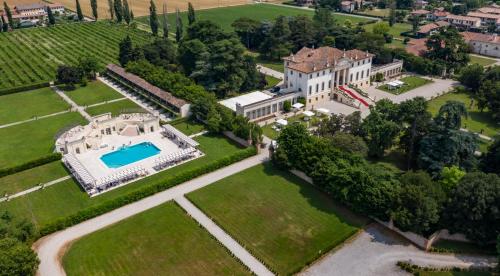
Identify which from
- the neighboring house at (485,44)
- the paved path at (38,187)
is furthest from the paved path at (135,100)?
the neighboring house at (485,44)

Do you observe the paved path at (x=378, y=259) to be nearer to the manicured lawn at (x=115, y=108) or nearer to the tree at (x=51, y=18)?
the manicured lawn at (x=115, y=108)

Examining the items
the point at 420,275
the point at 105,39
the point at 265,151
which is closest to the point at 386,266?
the point at 420,275

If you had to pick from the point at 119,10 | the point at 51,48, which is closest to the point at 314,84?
the point at 51,48

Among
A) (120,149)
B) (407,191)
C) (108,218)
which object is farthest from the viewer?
(120,149)

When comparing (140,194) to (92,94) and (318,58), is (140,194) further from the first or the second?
(318,58)

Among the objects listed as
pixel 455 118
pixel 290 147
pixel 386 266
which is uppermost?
pixel 455 118

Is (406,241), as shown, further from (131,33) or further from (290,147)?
(131,33)
